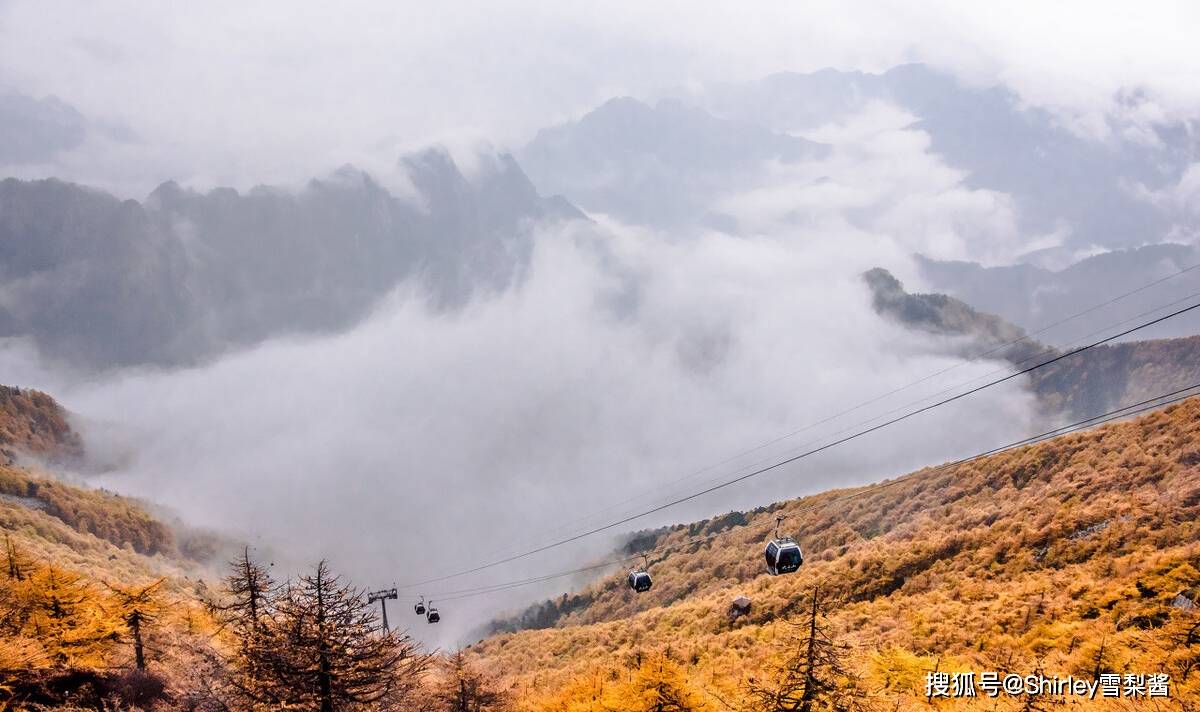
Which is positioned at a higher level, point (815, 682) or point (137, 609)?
point (137, 609)

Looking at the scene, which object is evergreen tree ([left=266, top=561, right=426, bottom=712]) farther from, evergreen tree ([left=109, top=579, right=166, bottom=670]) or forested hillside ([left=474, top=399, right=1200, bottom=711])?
evergreen tree ([left=109, top=579, right=166, bottom=670])

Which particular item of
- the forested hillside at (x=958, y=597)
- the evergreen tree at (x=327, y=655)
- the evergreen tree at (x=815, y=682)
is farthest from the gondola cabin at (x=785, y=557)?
the evergreen tree at (x=327, y=655)

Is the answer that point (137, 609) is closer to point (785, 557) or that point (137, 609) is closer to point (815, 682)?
point (785, 557)

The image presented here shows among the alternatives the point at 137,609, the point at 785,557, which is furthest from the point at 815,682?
the point at 137,609

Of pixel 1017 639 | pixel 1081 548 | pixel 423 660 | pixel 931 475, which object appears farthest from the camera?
pixel 931 475

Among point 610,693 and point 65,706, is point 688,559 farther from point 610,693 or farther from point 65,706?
point 65,706

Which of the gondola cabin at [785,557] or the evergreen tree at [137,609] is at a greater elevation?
the evergreen tree at [137,609]

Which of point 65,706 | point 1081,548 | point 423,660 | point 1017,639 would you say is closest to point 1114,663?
point 1017,639

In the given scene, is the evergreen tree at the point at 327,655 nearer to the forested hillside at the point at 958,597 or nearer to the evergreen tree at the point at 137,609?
the forested hillside at the point at 958,597

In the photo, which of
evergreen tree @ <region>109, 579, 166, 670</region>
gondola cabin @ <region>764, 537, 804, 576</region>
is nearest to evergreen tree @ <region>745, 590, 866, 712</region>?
gondola cabin @ <region>764, 537, 804, 576</region>
